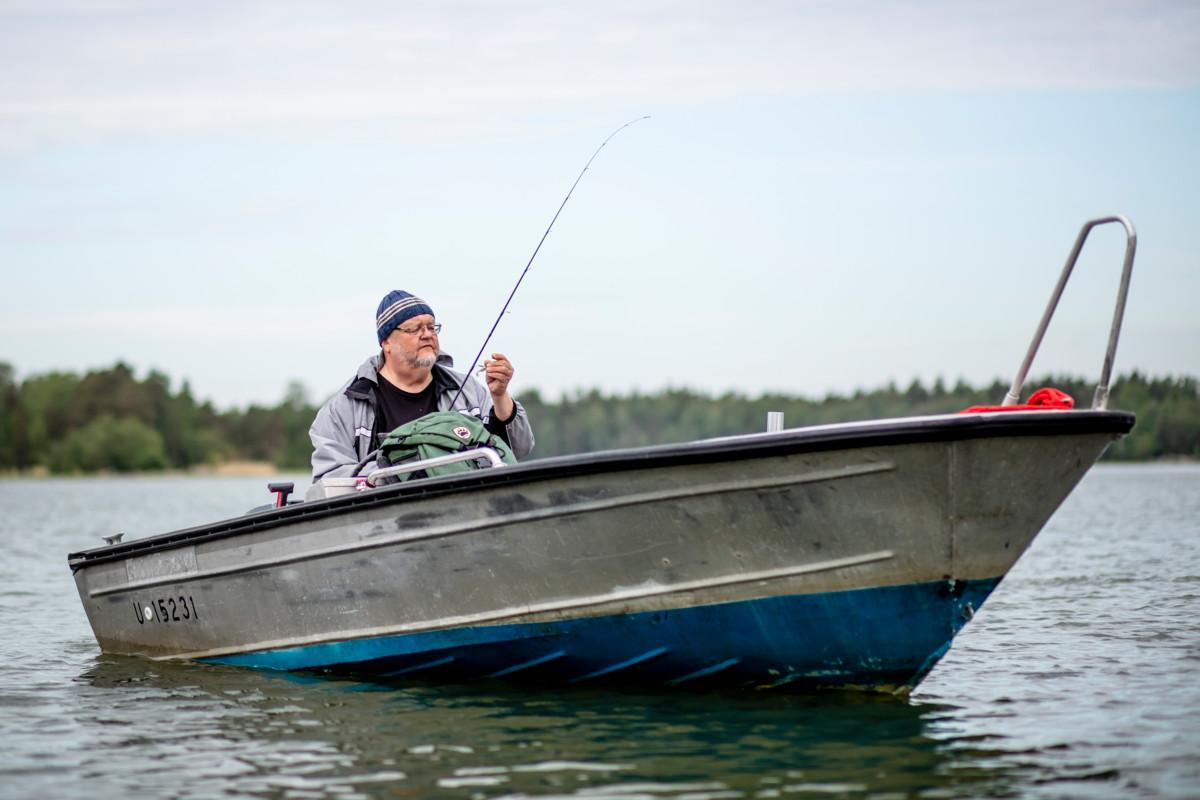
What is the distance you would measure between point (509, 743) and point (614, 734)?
430 millimetres

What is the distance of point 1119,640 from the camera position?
859 cm

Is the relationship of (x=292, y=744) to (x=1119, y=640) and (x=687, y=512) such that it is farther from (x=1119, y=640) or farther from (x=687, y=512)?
(x=1119, y=640)

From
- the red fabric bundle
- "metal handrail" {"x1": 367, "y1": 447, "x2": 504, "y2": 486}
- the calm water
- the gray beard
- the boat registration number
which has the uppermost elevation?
the gray beard

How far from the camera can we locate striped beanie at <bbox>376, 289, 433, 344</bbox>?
7.19m

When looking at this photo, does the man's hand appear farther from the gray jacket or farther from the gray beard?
the gray beard

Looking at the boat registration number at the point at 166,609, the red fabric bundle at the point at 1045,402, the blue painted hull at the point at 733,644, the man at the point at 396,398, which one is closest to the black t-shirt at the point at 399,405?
the man at the point at 396,398

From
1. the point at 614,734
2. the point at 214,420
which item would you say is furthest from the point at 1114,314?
the point at 214,420

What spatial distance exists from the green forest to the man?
308ft

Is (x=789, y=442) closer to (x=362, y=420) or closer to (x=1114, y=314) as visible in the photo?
(x=1114, y=314)

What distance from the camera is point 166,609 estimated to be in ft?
25.1

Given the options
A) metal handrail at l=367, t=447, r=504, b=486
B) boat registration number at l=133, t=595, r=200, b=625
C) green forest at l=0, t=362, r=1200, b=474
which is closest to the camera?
metal handrail at l=367, t=447, r=504, b=486

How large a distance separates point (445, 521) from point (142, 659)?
2.82 meters

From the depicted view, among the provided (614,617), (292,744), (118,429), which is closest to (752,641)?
(614,617)

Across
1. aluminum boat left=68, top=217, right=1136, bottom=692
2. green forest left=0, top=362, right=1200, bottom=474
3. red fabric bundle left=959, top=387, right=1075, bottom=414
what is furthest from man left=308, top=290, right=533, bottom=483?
green forest left=0, top=362, right=1200, bottom=474
